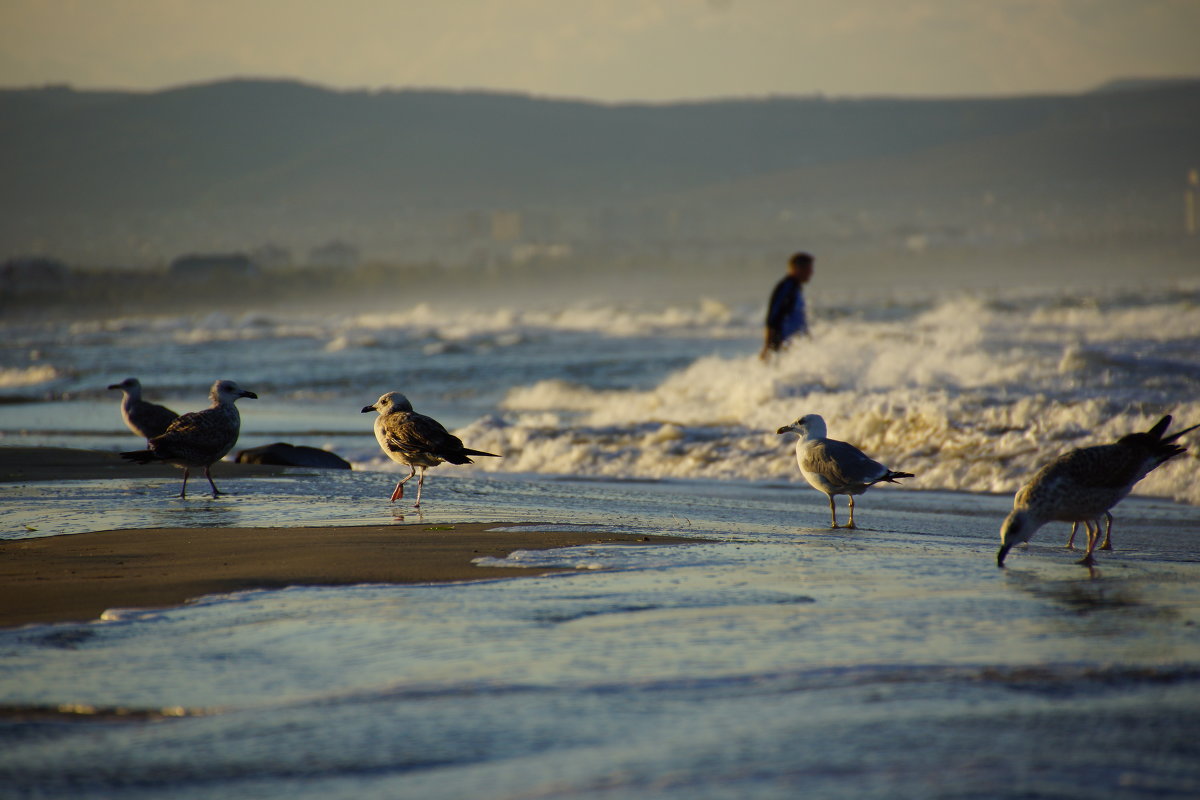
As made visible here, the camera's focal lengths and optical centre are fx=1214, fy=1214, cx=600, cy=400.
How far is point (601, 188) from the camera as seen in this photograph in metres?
160

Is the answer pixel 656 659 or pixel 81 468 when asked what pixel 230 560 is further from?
pixel 81 468

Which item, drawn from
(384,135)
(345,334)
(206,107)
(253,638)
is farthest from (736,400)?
(206,107)

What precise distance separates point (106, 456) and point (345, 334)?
23.5m

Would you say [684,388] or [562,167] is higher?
[562,167]

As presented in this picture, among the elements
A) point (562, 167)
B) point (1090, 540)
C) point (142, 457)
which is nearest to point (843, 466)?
point (1090, 540)

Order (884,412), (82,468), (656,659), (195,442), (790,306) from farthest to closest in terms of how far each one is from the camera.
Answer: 1. (790,306)
2. (884,412)
3. (82,468)
4. (195,442)
5. (656,659)

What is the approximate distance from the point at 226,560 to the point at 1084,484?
419cm

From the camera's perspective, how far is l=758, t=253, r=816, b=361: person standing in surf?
41.9ft

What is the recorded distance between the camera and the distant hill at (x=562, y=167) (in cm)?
14288

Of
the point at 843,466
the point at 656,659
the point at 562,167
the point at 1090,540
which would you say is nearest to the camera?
the point at 656,659

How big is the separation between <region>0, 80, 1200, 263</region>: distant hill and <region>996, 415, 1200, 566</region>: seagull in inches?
4810

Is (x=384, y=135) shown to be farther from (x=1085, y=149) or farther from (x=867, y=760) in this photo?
(x=867, y=760)

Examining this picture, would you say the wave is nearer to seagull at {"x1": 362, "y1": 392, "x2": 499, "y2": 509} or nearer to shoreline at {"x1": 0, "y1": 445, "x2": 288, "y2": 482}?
shoreline at {"x1": 0, "y1": 445, "x2": 288, "y2": 482}

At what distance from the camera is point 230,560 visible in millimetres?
5785
